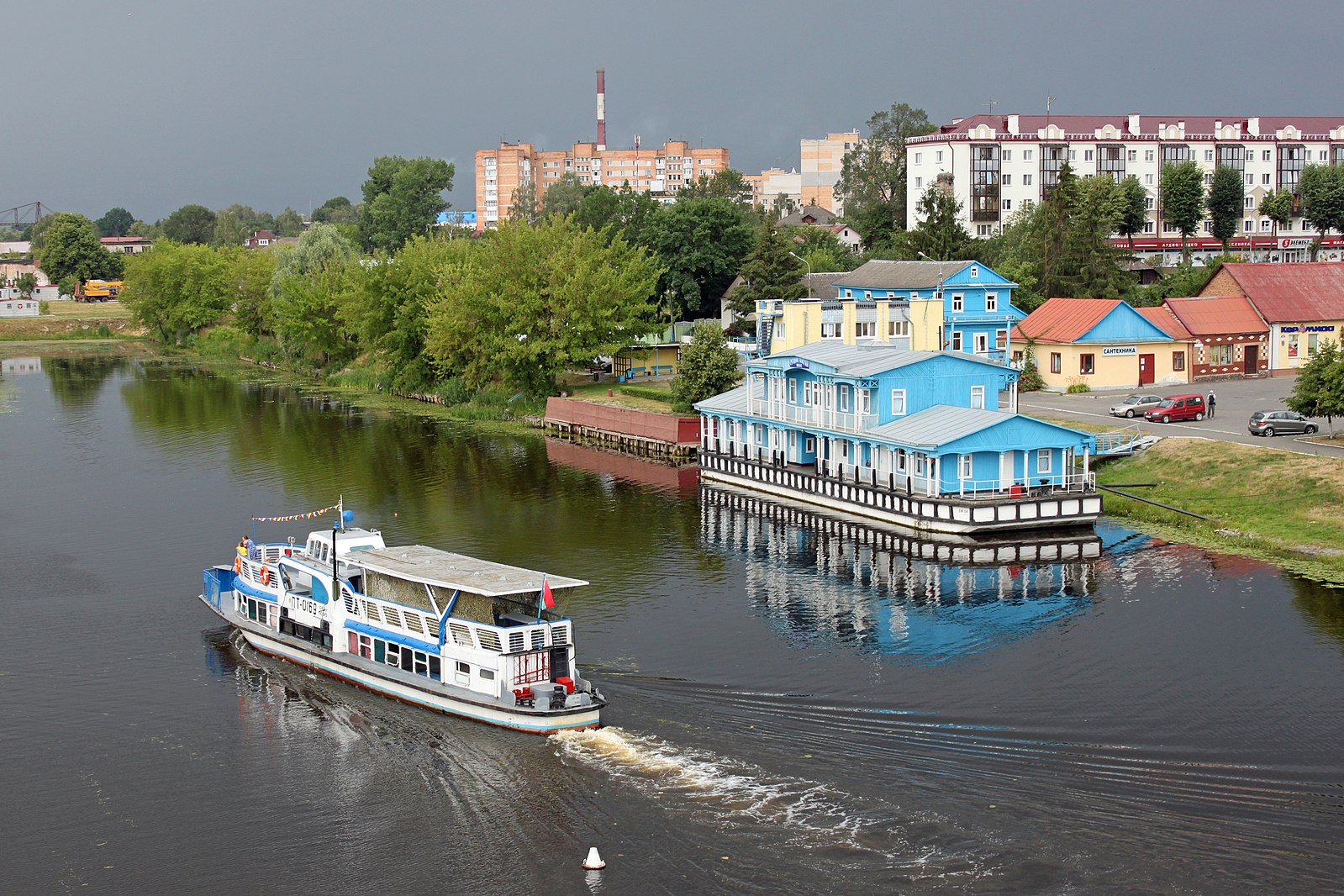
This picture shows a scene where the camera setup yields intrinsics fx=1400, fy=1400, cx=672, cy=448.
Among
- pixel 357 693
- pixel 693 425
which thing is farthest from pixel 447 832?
pixel 693 425

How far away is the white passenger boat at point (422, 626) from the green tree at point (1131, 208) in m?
93.5

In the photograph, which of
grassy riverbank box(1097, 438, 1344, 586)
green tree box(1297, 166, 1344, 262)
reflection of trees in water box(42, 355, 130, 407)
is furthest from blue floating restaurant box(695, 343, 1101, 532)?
green tree box(1297, 166, 1344, 262)

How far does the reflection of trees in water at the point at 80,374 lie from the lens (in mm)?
102812

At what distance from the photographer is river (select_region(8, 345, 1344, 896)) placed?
2653cm

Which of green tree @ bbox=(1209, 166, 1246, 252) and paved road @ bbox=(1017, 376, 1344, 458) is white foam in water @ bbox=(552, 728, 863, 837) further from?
green tree @ bbox=(1209, 166, 1246, 252)

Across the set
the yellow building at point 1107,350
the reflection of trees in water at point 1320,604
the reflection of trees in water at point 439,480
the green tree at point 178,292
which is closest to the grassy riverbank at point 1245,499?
the reflection of trees in water at point 1320,604

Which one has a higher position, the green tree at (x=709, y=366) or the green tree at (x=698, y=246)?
the green tree at (x=698, y=246)

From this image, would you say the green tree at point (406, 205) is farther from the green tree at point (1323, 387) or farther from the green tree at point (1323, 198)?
the green tree at point (1323, 387)

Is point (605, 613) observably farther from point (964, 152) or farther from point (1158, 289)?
point (964, 152)

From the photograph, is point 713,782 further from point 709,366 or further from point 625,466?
point 709,366

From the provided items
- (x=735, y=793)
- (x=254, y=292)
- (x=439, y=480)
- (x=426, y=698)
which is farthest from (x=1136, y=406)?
(x=254, y=292)

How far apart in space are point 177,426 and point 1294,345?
222 feet

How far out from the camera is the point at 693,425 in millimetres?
73125

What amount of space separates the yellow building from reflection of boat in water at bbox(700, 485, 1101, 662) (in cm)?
2762
